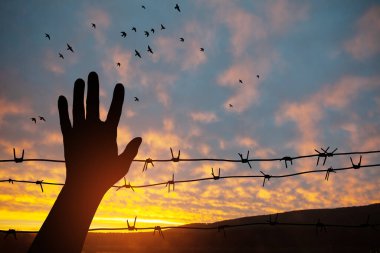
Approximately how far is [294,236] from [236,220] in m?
33.1

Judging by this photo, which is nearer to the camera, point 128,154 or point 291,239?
point 128,154

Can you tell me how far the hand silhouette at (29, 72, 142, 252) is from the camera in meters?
3.11

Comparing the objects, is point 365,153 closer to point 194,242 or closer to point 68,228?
point 68,228

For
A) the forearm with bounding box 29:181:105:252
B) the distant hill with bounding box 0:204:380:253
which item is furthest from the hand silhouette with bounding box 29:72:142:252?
the distant hill with bounding box 0:204:380:253

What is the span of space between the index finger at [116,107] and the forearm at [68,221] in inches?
30.0

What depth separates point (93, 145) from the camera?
3.35 m

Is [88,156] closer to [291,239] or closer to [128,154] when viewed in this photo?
[128,154]

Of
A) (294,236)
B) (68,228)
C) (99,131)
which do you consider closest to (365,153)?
(99,131)

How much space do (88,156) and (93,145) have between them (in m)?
0.13

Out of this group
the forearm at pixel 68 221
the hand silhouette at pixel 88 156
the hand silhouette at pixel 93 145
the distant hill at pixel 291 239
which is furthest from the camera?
the distant hill at pixel 291 239

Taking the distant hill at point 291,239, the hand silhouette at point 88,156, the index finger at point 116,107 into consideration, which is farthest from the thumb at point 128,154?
the distant hill at point 291,239

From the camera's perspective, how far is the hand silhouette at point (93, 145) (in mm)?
3340

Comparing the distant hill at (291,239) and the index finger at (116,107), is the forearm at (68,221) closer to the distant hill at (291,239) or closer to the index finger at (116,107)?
the index finger at (116,107)

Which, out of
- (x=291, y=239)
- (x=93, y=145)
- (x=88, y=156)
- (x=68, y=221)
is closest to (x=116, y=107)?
(x=93, y=145)
